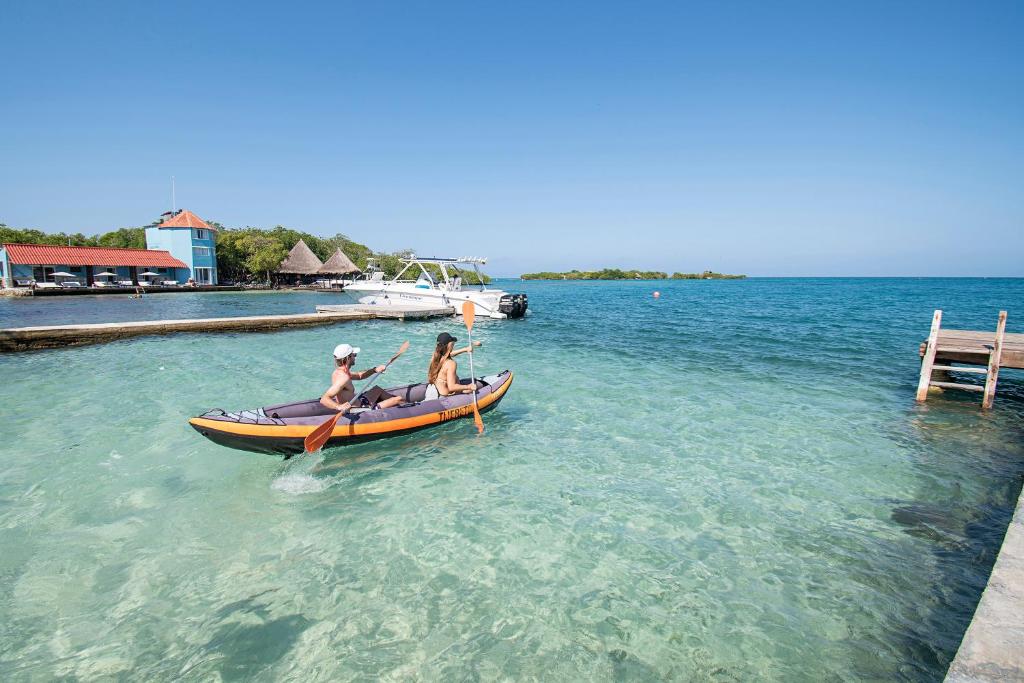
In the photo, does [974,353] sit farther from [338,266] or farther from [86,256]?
[86,256]

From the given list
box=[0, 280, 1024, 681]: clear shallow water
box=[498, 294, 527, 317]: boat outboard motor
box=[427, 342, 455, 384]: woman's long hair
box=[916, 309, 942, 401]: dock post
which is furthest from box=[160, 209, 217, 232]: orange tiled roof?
box=[916, 309, 942, 401]: dock post

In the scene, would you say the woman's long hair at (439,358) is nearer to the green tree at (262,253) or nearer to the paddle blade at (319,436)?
the paddle blade at (319,436)

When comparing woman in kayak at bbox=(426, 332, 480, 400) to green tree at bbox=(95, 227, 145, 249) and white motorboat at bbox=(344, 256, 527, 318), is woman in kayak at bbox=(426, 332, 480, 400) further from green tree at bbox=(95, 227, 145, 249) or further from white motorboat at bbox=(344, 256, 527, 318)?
green tree at bbox=(95, 227, 145, 249)

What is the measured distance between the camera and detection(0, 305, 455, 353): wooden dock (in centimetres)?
1738

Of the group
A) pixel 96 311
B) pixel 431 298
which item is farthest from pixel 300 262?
A: pixel 431 298

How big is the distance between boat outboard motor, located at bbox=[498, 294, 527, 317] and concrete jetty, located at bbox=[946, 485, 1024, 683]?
2882 centimetres

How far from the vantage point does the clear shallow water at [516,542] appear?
14.0 feet

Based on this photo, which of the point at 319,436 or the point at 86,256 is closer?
the point at 319,436

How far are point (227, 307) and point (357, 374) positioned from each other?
1386 inches

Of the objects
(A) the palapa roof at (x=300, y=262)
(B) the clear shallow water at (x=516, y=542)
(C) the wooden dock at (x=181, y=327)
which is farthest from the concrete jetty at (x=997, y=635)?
(A) the palapa roof at (x=300, y=262)

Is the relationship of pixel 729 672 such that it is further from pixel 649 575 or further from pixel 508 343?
pixel 508 343

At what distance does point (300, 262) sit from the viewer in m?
66.1

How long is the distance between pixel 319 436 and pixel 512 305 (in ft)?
83.5

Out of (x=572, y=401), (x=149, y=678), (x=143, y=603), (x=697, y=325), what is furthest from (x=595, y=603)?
(x=697, y=325)
